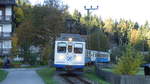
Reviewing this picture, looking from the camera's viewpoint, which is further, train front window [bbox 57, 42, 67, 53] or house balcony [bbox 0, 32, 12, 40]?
house balcony [bbox 0, 32, 12, 40]

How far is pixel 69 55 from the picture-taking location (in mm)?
33281

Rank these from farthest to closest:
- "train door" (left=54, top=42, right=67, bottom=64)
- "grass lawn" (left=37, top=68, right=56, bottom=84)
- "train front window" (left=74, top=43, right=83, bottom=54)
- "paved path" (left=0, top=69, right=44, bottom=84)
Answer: "train front window" (left=74, top=43, right=83, bottom=54)
"train door" (left=54, top=42, right=67, bottom=64)
"grass lawn" (left=37, top=68, right=56, bottom=84)
"paved path" (left=0, top=69, right=44, bottom=84)

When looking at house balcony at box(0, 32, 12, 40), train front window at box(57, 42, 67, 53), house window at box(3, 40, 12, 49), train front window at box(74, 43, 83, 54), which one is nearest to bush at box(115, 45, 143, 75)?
train front window at box(74, 43, 83, 54)

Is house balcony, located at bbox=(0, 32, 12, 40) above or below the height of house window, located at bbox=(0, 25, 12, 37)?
below

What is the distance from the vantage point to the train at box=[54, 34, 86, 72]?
33.2 metres

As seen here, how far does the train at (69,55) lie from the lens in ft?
109

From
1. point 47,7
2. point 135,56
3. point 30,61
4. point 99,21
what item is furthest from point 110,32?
point 135,56

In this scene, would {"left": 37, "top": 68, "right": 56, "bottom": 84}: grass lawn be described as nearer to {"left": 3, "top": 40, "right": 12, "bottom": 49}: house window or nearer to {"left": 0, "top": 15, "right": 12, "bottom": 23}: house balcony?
{"left": 3, "top": 40, "right": 12, "bottom": 49}: house window

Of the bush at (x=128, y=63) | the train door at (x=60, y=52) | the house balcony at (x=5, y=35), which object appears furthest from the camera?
the house balcony at (x=5, y=35)

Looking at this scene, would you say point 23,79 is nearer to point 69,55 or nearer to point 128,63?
point 69,55

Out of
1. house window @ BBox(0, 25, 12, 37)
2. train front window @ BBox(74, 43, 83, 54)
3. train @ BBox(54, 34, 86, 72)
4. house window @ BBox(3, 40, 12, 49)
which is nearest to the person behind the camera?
train @ BBox(54, 34, 86, 72)

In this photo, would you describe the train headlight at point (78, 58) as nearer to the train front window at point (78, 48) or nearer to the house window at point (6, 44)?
the train front window at point (78, 48)

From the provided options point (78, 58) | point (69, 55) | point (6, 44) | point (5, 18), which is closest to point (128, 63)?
point (78, 58)

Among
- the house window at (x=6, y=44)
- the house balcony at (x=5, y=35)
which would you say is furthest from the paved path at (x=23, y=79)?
→ the house balcony at (x=5, y=35)
